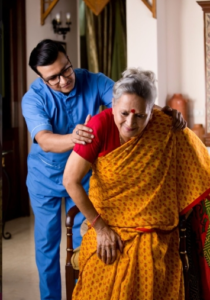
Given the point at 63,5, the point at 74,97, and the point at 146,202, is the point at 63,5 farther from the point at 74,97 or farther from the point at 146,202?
the point at 146,202

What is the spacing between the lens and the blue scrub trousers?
2410mm

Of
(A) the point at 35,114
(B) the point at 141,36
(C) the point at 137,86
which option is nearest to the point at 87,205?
(C) the point at 137,86

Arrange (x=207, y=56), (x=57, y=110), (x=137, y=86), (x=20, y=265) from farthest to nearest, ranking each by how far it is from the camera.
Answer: (x=207, y=56) → (x=20, y=265) → (x=57, y=110) → (x=137, y=86)

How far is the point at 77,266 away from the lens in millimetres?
1974

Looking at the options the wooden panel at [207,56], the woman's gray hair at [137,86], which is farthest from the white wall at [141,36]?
the woman's gray hair at [137,86]

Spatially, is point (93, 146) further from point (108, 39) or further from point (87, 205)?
point (108, 39)

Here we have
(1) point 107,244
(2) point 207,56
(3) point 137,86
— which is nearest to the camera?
(3) point 137,86

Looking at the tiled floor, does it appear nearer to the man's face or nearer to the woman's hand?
the woman's hand

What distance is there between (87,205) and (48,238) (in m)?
0.73

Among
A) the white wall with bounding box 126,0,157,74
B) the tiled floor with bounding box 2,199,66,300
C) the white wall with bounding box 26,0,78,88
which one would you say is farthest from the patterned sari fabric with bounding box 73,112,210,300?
the white wall with bounding box 26,0,78,88

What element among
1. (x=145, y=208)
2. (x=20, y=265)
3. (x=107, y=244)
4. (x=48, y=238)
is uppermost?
(x=145, y=208)

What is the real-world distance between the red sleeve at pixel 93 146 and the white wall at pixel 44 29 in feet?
10.1

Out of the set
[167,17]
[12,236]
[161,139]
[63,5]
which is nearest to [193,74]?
[167,17]

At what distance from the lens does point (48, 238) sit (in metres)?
2.42
